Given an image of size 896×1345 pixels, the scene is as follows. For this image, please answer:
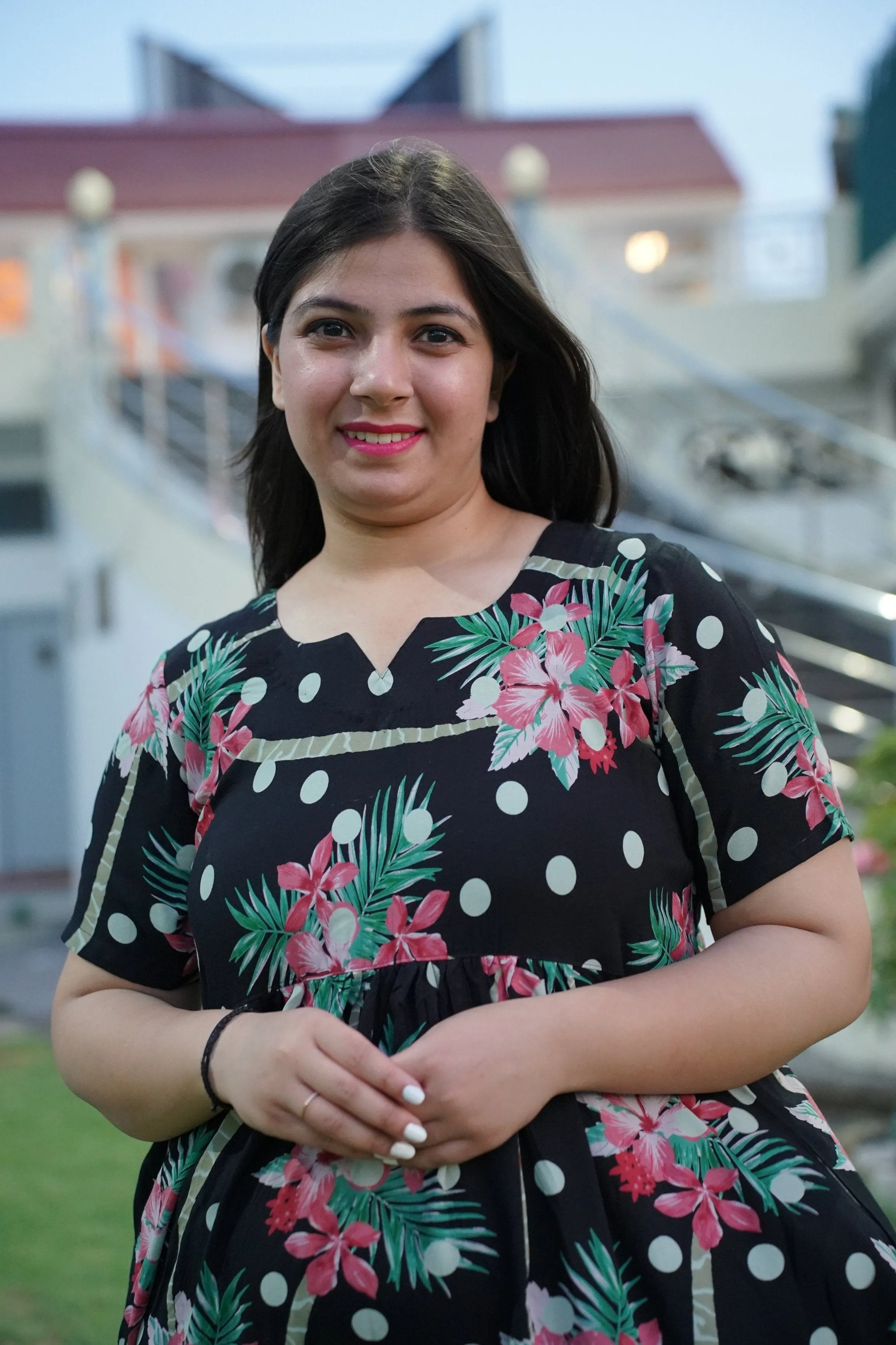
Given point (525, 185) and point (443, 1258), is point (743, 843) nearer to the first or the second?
point (443, 1258)

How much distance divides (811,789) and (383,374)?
0.58m

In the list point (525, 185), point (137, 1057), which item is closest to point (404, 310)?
point (137, 1057)

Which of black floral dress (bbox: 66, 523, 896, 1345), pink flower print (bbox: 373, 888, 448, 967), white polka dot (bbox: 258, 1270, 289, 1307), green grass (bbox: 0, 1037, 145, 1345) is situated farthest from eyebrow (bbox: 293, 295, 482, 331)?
green grass (bbox: 0, 1037, 145, 1345)

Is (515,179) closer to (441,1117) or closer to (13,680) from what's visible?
(13,680)

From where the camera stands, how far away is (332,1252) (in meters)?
1.22

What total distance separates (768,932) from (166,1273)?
691mm

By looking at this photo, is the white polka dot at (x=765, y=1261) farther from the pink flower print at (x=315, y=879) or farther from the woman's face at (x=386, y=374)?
the woman's face at (x=386, y=374)

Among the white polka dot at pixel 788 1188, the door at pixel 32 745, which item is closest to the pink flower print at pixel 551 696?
the white polka dot at pixel 788 1188

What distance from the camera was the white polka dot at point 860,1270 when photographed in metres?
1.21

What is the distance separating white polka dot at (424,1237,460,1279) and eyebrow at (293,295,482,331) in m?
0.88

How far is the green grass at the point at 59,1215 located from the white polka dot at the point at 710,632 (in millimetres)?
1928

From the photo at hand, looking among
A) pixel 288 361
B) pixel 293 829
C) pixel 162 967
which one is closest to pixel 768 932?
pixel 293 829

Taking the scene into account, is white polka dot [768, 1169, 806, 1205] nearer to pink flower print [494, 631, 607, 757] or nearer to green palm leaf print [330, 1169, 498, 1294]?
green palm leaf print [330, 1169, 498, 1294]

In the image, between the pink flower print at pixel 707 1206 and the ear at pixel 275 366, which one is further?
the ear at pixel 275 366
